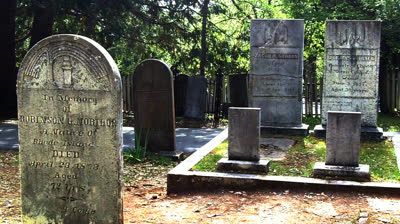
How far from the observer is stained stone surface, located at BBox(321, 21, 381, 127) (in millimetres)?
10234

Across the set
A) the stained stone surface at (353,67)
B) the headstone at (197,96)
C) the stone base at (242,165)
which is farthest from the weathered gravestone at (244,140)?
the headstone at (197,96)

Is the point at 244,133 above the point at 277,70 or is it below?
below

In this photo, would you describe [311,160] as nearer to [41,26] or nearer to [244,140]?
[244,140]

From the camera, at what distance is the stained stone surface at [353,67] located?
33.6ft

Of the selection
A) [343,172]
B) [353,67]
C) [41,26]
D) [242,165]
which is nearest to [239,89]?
[353,67]

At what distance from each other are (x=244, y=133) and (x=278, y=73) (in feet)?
11.2

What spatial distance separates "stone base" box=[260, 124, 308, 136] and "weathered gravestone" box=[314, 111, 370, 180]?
11.3ft

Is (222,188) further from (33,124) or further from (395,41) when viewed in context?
(395,41)

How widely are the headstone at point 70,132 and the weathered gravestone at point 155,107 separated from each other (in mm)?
4786

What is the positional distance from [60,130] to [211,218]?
1989 mm

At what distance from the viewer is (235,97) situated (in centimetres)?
1533

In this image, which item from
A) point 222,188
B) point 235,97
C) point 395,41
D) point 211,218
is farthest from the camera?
point 395,41

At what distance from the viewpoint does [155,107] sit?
9.83 m

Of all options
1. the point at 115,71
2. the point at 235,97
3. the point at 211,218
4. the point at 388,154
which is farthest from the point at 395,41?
the point at 115,71
